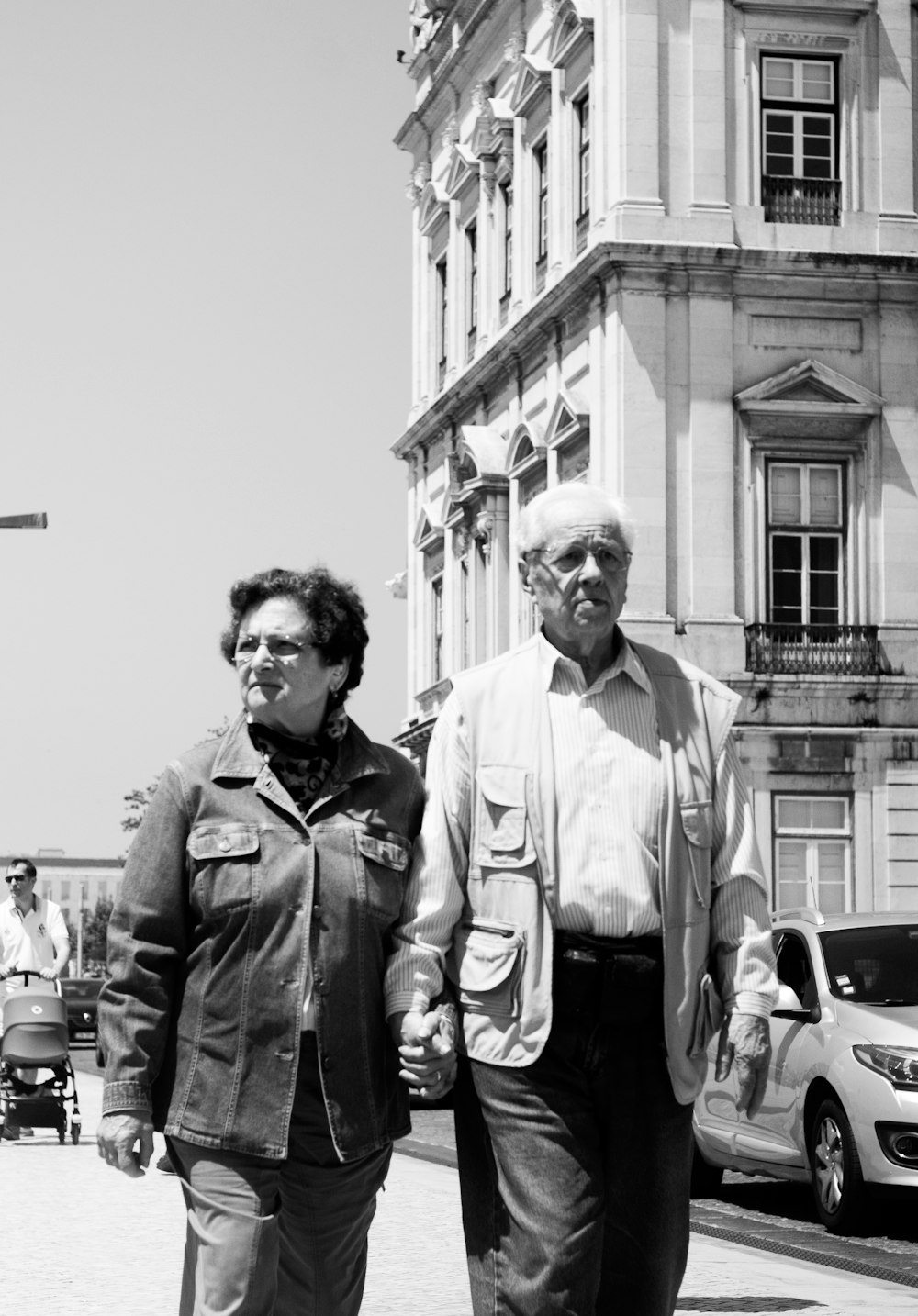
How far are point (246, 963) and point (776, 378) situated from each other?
101 feet

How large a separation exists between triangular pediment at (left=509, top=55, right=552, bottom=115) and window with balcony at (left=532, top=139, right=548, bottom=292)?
2.58ft

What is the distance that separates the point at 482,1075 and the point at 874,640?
30.4 meters

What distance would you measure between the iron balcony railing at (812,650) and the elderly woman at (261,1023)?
29605 mm

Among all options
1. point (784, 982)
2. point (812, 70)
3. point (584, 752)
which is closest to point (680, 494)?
point (812, 70)

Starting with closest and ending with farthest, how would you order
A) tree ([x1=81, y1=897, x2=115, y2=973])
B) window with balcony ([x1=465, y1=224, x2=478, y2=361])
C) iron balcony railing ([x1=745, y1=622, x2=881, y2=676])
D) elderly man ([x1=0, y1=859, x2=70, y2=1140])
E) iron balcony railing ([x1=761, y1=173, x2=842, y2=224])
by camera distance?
elderly man ([x1=0, y1=859, x2=70, y2=1140]) < iron balcony railing ([x1=745, y1=622, x2=881, y2=676]) < iron balcony railing ([x1=761, y1=173, x2=842, y2=224]) < window with balcony ([x1=465, y1=224, x2=478, y2=361]) < tree ([x1=81, y1=897, x2=115, y2=973])

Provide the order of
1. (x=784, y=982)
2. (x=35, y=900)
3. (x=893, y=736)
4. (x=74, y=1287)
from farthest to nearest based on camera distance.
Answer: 1. (x=893, y=736)
2. (x=35, y=900)
3. (x=784, y=982)
4. (x=74, y=1287)

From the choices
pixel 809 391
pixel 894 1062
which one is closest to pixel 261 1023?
pixel 894 1062

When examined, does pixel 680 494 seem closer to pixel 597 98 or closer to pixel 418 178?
pixel 597 98

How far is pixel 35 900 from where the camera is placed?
18.5 meters

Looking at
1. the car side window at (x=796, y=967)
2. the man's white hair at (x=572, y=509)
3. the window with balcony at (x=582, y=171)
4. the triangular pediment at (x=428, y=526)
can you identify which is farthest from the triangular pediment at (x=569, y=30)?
the man's white hair at (x=572, y=509)

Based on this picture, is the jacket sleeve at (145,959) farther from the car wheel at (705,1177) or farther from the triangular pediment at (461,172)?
the triangular pediment at (461,172)

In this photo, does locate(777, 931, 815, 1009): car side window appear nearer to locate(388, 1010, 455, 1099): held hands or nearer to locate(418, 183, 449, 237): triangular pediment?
locate(388, 1010, 455, 1099): held hands

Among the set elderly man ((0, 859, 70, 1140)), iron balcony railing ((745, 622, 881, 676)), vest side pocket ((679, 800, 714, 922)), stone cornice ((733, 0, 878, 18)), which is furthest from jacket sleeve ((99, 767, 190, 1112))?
stone cornice ((733, 0, 878, 18))

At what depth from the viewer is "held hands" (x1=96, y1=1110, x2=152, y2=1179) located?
5.47 metres
